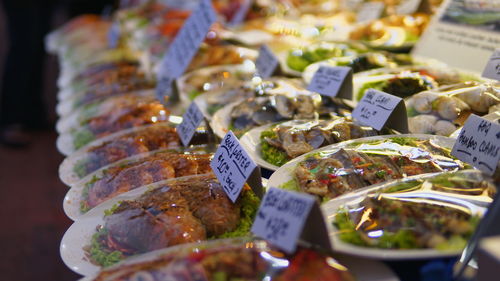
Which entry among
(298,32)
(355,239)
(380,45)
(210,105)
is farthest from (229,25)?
(355,239)

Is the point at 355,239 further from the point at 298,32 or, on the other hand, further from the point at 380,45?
the point at 298,32

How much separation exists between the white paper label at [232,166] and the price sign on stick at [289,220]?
0.25 meters

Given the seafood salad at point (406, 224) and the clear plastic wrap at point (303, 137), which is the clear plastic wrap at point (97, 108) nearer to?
the clear plastic wrap at point (303, 137)

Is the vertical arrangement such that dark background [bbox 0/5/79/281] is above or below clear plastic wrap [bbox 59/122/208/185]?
below

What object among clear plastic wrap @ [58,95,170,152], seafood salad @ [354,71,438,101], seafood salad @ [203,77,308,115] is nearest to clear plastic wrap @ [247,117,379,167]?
seafood salad @ [354,71,438,101]

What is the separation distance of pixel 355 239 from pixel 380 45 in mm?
2497

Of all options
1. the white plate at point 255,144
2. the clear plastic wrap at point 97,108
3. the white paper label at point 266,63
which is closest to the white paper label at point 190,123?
the white plate at point 255,144

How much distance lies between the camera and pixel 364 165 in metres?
1.83

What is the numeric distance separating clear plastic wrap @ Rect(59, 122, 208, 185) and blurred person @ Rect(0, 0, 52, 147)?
415 centimetres

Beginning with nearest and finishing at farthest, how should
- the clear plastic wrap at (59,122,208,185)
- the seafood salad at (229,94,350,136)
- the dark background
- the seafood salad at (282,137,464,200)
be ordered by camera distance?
1. the seafood salad at (282,137,464,200)
2. the clear plastic wrap at (59,122,208,185)
3. the seafood salad at (229,94,350,136)
4. the dark background

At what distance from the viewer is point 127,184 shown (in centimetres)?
209

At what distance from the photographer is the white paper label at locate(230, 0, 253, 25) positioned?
5.60 m

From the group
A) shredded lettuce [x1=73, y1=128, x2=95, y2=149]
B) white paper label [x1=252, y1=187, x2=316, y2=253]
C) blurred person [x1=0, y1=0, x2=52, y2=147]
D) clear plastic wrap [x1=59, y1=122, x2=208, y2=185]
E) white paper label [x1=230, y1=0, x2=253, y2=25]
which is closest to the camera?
white paper label [x1=252, y1=187, x2=316, y2=253]

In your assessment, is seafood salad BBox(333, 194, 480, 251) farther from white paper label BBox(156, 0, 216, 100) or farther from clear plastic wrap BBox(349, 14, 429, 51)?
clear plastic wrap BBox(349, 14, 429, 51)
